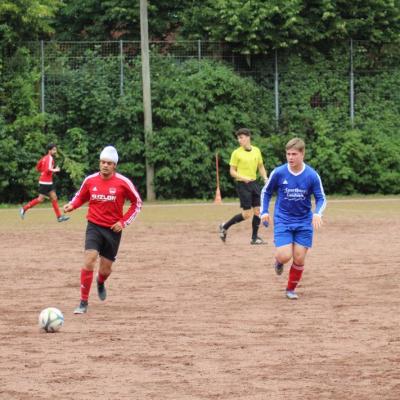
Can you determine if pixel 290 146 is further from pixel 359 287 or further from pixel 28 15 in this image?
pixel 28 15

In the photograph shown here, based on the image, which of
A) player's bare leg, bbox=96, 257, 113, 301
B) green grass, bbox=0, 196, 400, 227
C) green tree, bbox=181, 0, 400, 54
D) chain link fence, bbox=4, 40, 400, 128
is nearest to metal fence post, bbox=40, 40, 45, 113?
chain link fence, bbox=4, 40, 400, 128

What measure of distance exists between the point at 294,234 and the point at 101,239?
88.7 inches

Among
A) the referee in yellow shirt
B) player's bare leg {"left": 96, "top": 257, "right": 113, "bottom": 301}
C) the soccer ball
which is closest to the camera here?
the soccer ball

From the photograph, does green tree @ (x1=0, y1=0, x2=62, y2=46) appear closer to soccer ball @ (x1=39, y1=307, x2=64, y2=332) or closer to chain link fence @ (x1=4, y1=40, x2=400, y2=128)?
chain link fence @ (x1=4, y1=40, x2=400, y2=128)

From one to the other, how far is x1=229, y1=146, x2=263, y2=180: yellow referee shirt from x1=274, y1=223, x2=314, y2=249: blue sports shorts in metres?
6.85

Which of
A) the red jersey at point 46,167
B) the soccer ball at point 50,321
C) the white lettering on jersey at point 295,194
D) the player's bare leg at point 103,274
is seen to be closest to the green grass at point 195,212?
the red jersey at point 46,167

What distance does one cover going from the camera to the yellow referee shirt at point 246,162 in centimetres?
1961

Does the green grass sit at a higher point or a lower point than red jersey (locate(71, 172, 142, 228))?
lower

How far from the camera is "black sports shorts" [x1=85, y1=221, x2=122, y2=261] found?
12.0m

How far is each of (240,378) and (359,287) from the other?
573 centimetres

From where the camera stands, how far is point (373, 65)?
126 ft

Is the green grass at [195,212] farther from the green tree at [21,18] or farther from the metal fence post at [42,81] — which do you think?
the green tree at [21,18]

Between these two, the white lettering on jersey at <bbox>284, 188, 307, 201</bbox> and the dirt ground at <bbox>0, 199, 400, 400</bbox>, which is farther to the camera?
the white lettering on jersey at <bbox>284, 188, 307, 201</bbox>

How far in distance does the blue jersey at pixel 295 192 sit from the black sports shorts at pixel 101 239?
192 cm
